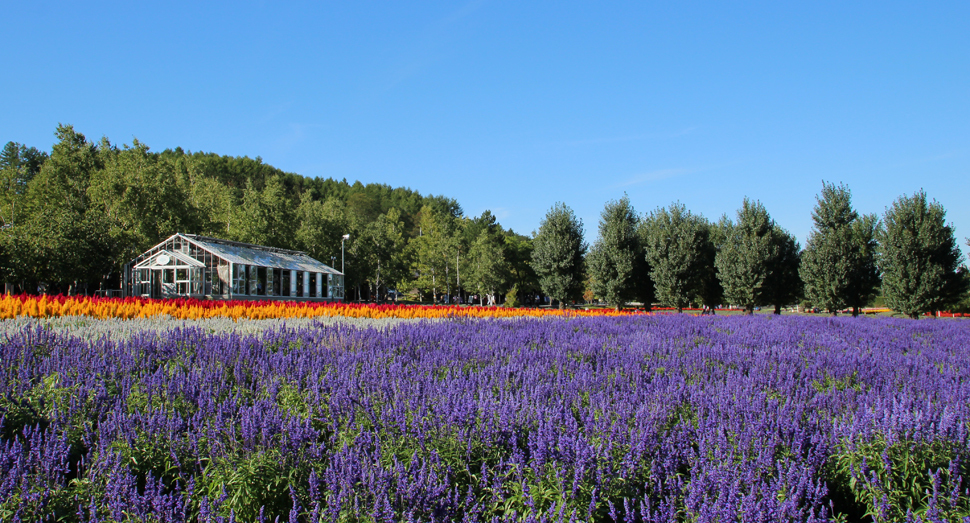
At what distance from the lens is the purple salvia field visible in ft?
7.89

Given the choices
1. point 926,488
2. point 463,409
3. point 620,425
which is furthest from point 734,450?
point 463,409

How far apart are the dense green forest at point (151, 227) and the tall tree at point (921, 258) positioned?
32867 mm

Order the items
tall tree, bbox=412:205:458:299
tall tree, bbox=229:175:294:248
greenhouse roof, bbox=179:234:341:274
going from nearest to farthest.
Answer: greenhouse roof, bbox=179:234:341:274, tall tree, bbox=229:175:294:248, tall tree, bbox=412:205:458:299

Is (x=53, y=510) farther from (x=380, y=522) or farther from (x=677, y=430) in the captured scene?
(x=677, y=430)

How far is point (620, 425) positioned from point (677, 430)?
21.5 inches

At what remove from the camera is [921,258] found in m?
19.7

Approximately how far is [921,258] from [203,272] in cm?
3624

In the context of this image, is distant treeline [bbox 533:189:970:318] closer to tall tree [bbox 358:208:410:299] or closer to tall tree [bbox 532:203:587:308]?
tall tree [bbox 532:203:587:308]

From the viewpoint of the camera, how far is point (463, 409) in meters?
3.33

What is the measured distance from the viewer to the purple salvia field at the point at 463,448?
7.89 ft

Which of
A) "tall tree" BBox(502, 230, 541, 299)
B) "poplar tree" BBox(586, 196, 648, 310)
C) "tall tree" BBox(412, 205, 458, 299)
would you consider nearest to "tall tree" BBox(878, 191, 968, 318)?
"poplar tree" BBox(586, 196, 648, 310)

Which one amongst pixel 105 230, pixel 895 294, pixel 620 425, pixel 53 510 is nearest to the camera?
pixel 53 510

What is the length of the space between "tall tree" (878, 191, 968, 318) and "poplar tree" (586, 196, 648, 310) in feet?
35.1

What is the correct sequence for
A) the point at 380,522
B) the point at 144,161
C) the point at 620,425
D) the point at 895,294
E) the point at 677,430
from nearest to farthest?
the point at 380,522 → the point at 620,425 → the point at 677,430 → the point at 895,294 → the point at 144,161
